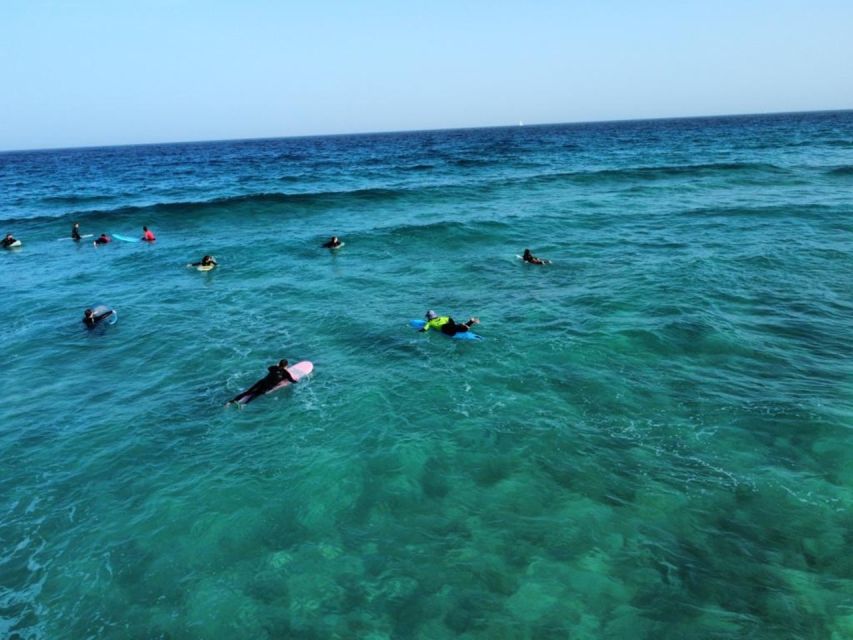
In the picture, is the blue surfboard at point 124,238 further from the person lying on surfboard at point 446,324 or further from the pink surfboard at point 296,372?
the person lying on surfboard at point 446,324

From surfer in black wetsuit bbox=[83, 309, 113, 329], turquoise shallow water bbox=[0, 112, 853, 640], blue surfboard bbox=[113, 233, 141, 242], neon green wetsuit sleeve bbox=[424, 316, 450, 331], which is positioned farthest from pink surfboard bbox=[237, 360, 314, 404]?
blue surfboard bbox=[113, 233, 141, 242]

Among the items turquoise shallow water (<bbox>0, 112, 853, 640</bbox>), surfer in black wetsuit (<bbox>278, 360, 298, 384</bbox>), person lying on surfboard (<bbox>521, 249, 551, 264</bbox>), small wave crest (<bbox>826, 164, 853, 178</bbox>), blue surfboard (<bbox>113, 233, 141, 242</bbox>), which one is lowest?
turquoise shallow water (<bbox>0, 112, 853, 640</bbox>)

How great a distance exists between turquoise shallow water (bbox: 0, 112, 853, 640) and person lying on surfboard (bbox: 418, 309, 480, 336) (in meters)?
0.59

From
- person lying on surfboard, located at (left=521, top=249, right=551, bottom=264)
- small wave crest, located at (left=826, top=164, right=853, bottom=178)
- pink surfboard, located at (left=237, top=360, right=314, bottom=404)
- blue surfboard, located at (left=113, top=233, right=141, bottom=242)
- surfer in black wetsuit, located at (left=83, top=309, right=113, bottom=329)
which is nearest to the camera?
pink surfboard, located at (left=237, top=360, right=314, bottom=404)

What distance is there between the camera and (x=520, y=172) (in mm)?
67625

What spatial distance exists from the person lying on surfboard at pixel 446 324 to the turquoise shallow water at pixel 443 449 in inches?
23.1

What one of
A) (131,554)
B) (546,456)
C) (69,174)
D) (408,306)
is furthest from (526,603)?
(69,174)

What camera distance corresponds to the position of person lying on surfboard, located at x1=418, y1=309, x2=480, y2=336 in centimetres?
2019

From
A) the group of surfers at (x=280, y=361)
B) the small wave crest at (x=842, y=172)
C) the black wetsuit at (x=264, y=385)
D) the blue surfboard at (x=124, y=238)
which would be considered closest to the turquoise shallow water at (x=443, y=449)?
the black wetsuit at (x=264, y=385)

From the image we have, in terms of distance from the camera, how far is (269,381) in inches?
659

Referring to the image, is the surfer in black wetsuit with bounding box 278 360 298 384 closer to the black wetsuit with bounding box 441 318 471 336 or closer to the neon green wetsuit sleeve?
the neon green wetsuit sleeve

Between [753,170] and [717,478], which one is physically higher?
[753,170]

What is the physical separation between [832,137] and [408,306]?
10539 centimetres

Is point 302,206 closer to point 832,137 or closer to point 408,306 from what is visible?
point 408,306
